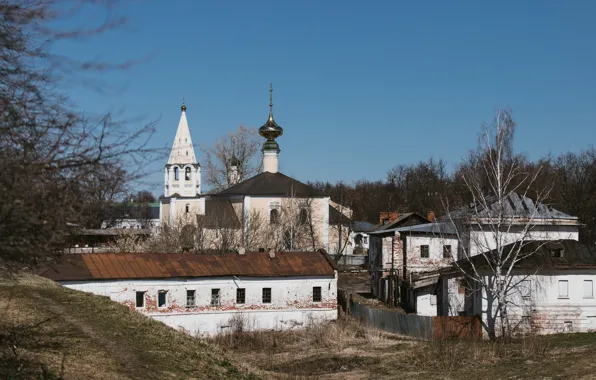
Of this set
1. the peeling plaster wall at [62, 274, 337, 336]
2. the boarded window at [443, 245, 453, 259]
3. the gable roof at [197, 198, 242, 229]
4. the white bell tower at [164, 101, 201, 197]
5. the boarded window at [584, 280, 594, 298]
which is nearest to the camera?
the boarded window at [584, 280, 594, 298]

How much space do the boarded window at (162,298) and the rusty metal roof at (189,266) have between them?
0.68 meters

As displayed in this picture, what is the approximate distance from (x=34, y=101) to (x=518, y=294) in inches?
951

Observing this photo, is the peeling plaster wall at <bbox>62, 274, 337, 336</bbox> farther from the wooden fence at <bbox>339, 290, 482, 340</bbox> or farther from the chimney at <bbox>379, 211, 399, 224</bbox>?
the chimney at <bbox>379, 211, 399, 224</bbox>

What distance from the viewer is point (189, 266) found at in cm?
2941

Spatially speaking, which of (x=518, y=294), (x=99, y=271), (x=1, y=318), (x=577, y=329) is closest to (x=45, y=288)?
(x=1, y=318)

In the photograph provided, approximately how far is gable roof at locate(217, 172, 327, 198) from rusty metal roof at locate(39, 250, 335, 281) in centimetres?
1740

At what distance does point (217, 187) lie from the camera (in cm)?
6519

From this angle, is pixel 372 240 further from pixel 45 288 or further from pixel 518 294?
pixel 45 288

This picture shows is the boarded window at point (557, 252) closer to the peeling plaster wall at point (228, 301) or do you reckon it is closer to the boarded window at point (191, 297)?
the peeling plaster wall at point (228, 301)

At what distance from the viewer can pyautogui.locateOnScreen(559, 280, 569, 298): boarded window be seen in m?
27.7

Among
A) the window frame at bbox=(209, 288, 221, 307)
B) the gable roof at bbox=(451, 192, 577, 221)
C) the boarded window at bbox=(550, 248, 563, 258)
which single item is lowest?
the window frame at bbox=(209, 288, 221, 307)

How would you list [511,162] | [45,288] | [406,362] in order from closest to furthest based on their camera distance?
[45,288]
[406,362]
[511,162]

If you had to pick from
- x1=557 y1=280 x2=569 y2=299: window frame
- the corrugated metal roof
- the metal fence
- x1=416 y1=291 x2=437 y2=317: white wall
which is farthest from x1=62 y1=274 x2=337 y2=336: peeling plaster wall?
x1=557 y1=280 x2=569 y2=299: window frame

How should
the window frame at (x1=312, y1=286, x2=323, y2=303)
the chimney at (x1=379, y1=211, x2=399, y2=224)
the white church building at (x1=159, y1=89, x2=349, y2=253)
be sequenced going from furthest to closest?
1. the chimney at (x1=379, y1=211, x2=399, y2=224)
2. the white church building at (x1=159, y1=89, x2=349, y2=253)
3. the window frame at (x1=312, y1=286, x2=323, y2=303)
